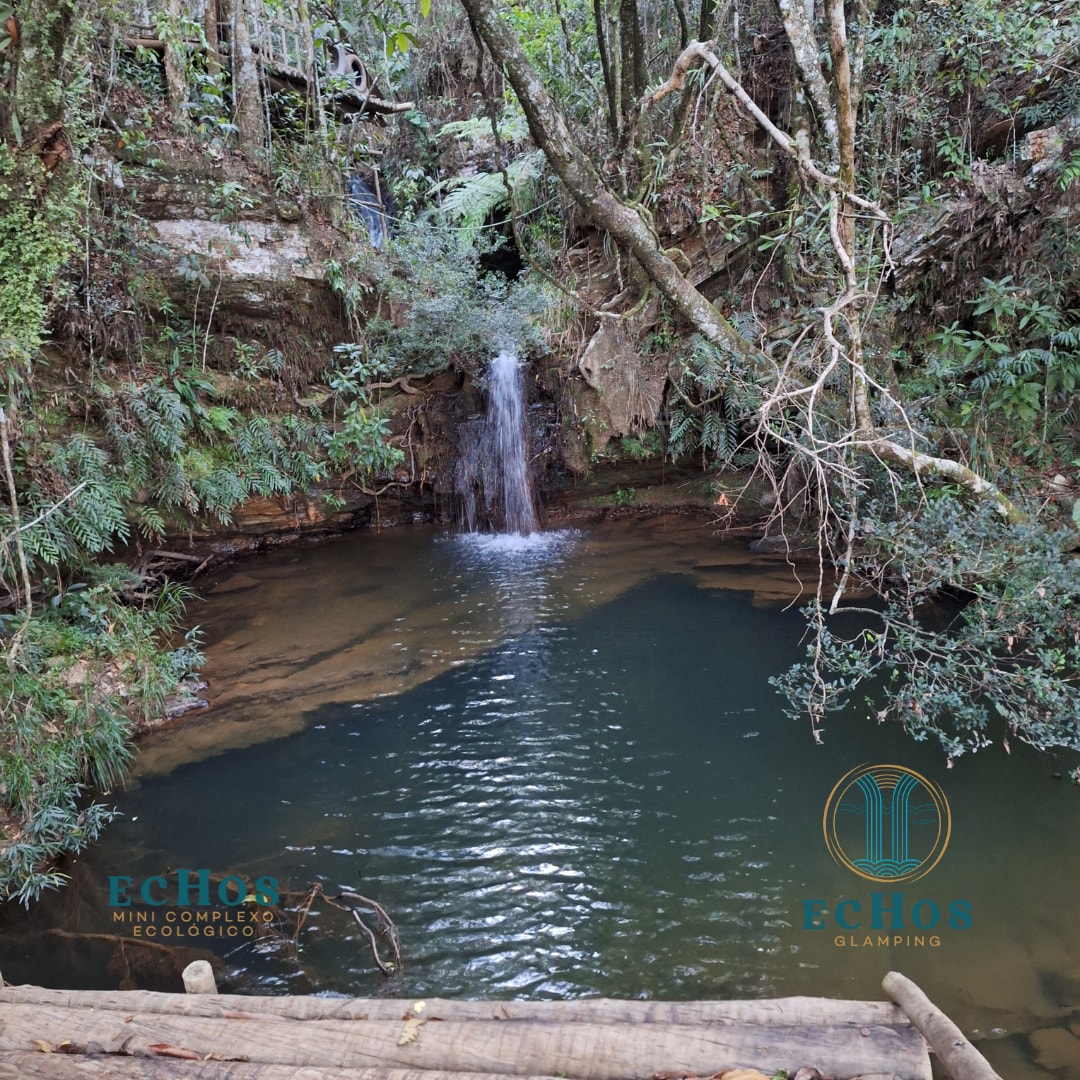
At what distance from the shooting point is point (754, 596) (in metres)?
7.75

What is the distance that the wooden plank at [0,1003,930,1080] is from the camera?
2176 mm

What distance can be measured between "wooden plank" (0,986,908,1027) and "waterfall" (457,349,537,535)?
325 inches

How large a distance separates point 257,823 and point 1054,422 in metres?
7.73

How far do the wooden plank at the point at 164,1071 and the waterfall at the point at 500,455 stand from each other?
8532 millimetres

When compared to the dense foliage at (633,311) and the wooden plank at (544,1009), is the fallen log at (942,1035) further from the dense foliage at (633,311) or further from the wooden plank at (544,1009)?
the dense foliage at (633,311)

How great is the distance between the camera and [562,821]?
15.0 feet

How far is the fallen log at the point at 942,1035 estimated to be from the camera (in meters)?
2.02

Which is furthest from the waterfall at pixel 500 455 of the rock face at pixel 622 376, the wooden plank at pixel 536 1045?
the wooden plank at pixel 536 1045

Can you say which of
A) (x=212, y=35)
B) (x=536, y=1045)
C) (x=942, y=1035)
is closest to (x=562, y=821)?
(x=536, y=1045)

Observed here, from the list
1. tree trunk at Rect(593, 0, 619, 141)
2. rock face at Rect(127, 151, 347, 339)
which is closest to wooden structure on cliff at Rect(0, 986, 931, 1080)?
rock face at Rect(127, 151, 347, 339)

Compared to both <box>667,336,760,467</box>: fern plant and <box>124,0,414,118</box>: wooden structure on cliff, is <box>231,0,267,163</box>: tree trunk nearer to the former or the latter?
<box>124,0,414,118</box>: wooden structure on cliff

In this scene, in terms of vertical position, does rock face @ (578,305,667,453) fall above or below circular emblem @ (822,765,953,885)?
above

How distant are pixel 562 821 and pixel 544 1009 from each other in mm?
2176

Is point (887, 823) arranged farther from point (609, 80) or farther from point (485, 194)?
point (485, 194)
